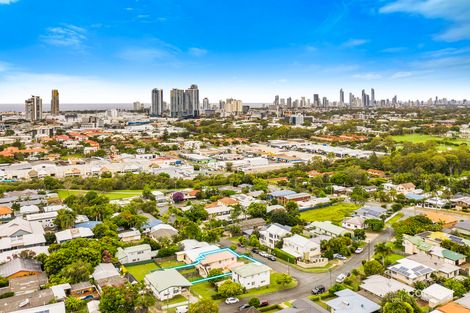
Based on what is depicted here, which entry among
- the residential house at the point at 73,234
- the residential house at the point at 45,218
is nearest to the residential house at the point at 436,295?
the residential house at the point at 73,234

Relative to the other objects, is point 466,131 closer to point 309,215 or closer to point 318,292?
point 309,215

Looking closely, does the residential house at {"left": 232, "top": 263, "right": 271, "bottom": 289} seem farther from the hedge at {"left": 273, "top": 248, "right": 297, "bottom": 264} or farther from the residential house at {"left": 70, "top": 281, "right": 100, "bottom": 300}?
the residential house at {"left": 70, "top": 281, "right": 100, "bottom": 300}

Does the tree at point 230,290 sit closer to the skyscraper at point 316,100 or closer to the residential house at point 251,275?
the residential house at point 251,275

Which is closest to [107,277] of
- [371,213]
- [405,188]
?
[371,213]

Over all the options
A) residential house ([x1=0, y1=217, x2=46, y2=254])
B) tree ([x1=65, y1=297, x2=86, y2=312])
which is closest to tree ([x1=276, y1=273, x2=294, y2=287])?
tree ([x1=65, y1=297, x2=86, y2=312])

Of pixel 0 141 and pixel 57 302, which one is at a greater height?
pixel 0 141

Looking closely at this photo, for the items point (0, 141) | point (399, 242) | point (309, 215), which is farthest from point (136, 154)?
point (399, 242)
